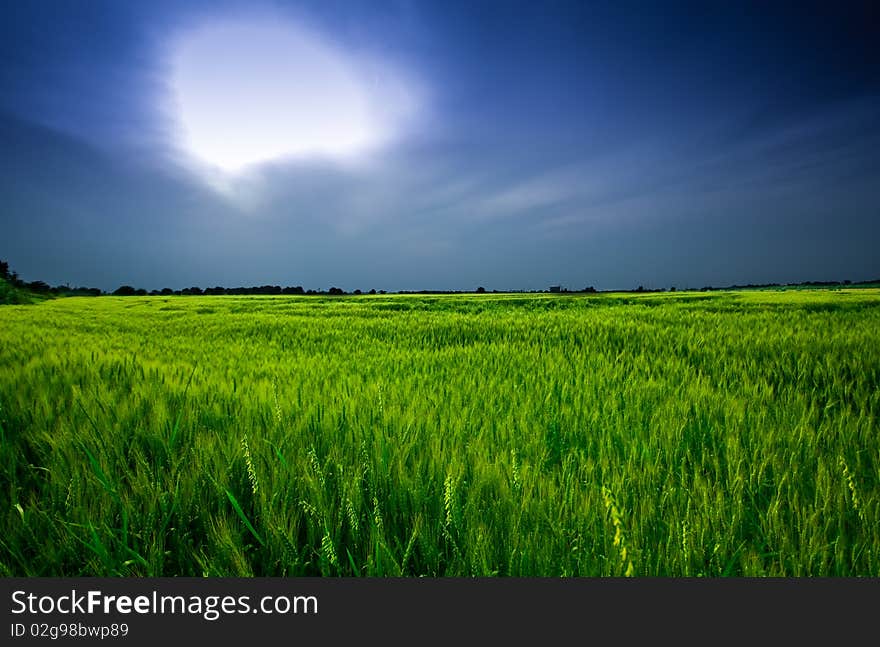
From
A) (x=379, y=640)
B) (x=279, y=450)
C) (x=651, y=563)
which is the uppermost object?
(x=279, y=450)

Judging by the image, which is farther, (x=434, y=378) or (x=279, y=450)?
(x=434, y=378)

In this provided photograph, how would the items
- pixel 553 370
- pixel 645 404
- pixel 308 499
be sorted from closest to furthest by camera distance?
pixel 308 499, pixel 645 404, pixel 553 370

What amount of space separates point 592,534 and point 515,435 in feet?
2.21

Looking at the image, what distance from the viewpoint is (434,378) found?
2.70m

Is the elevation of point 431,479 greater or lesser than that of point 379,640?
greater

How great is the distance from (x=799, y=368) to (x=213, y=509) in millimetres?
4267

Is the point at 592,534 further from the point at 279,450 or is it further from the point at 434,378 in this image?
the point at 434,378

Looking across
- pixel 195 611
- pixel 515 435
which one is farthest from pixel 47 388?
pixel 515 435

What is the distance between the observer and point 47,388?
219cm

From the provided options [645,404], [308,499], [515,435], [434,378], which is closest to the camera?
[308,499]

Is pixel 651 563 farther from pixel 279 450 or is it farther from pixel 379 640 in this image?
pixel 279 450

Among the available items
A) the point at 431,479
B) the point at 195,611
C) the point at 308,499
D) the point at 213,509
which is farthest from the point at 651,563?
the point at 213,509

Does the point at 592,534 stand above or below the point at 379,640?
above

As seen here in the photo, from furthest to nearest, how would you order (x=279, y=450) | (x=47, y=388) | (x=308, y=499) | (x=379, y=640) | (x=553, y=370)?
(x=553, y=370), (x=47, y=388), (x=279, y=450), (x=308, y=499), (x=379, y=640)
